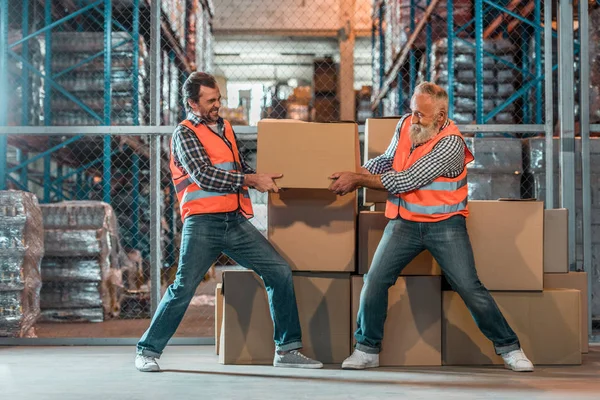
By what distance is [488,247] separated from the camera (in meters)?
4.92

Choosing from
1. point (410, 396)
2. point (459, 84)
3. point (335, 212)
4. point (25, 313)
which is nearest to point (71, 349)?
point (25, 313)

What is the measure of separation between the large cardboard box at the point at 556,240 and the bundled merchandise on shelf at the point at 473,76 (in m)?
3.86

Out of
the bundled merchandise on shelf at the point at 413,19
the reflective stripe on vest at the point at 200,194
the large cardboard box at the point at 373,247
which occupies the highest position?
the bundled merchandise on shelf at the point at 413,19

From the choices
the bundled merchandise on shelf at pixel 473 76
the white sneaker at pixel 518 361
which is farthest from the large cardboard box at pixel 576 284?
the bundled merchandise on shelf at pixel 473 76

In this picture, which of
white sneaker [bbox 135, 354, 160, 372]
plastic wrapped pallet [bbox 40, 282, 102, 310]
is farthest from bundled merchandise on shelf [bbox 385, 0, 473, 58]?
white sneaker [bbox 135, 354, 160, 372]

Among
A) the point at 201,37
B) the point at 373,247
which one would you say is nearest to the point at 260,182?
the point at 373,247

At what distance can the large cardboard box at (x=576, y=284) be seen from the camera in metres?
5.33

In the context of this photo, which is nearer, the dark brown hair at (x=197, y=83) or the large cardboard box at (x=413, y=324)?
the dark brown hair at (x=197, y=83)

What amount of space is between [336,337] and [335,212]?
754 millimetres

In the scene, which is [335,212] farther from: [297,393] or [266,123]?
[297,393]

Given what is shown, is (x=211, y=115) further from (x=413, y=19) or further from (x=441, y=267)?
(x=413, y=19)

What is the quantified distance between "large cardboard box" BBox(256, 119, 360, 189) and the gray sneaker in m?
0.95

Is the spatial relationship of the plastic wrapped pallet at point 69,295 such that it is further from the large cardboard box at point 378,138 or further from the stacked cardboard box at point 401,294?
the large cardboard box at point 378,138

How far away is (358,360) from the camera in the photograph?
4.65 meters
